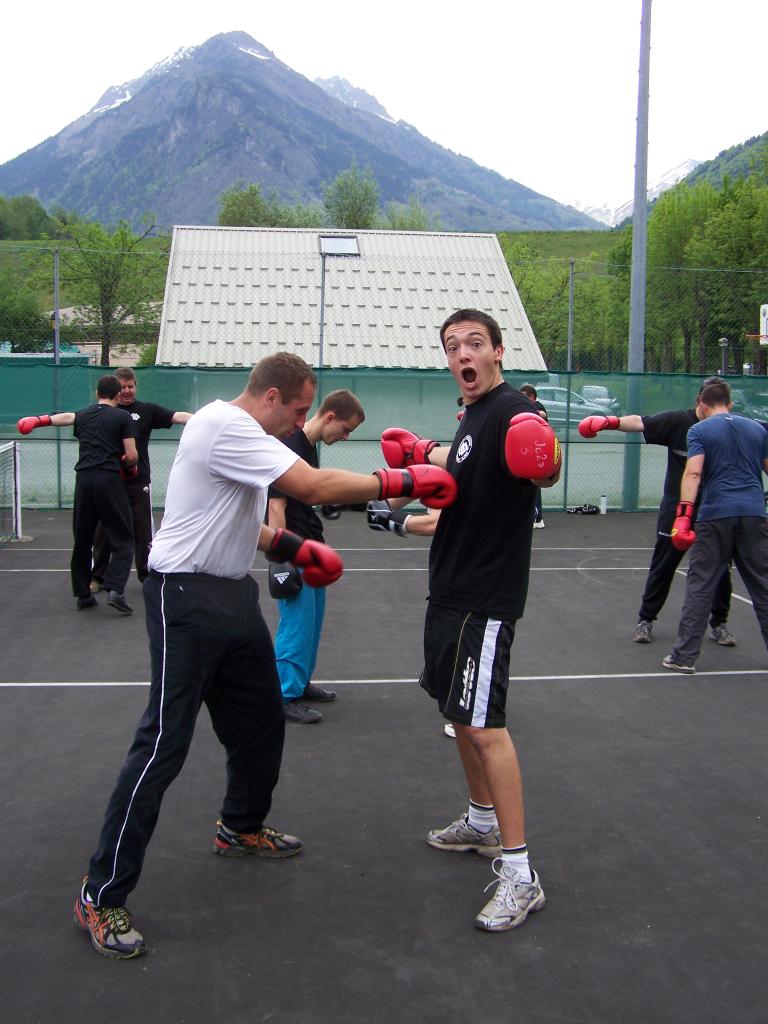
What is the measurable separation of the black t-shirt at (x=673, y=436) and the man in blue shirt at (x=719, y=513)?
62cm

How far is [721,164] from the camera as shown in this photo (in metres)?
120

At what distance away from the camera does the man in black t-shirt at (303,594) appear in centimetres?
561

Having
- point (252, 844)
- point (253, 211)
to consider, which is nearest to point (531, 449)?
point (252, 844)

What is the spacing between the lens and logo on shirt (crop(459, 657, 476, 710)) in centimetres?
370

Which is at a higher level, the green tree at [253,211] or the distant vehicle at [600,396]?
the green tree at [253,211]

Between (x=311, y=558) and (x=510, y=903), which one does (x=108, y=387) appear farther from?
(x=510, y=903)

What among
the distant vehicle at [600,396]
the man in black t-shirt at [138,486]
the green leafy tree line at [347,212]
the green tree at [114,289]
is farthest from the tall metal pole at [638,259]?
the green leafy tree line at [347,212]

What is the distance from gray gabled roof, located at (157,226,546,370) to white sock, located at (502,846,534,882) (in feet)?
54.0

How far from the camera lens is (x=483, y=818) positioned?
13.4ft

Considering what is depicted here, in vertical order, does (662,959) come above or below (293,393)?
below

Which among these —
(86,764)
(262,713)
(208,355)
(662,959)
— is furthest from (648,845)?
(208,355)

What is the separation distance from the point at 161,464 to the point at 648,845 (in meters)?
12.0

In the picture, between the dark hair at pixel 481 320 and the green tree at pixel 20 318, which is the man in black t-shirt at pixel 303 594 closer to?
the dark hair at pixel 481 320

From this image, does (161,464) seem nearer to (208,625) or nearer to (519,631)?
(519,631)
